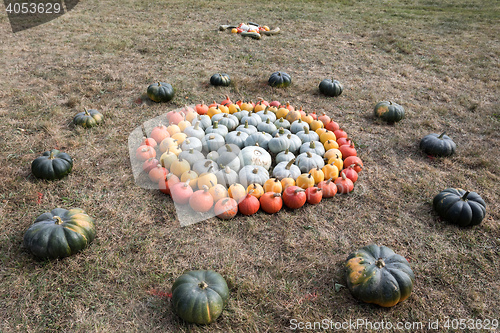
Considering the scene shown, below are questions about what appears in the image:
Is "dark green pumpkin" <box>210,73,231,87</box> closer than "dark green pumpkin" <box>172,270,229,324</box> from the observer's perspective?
No

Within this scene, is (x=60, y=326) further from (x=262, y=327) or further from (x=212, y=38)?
(x=212, y=38)

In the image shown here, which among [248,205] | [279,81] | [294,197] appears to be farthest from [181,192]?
[279,81]

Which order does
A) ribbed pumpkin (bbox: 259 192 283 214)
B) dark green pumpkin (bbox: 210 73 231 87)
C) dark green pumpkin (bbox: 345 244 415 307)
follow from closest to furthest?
1. dark green pumpkin (bbox: 345 244 415 307)
2. ribbed pumpkin (bbox: 259 192 283 214)
3. dark green pumpkin (bbox: 210 73 231 87)

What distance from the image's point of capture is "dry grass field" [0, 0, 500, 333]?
3.58 meters

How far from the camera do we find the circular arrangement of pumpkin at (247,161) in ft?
15.2

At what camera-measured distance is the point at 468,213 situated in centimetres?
451

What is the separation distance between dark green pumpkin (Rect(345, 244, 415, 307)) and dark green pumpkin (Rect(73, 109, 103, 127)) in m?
5.66

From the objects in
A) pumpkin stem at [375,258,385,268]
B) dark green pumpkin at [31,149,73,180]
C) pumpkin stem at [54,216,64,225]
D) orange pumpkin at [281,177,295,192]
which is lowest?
dark green pumpkin at [31,149,73,180]

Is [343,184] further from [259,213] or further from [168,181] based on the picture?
[168,181]

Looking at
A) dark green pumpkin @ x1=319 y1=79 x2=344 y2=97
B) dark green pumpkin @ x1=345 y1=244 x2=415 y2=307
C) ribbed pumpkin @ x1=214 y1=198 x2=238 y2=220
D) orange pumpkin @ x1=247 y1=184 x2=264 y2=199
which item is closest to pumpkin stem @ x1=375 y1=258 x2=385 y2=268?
dark green pumpkin @ x1=345 y1=244 x2=415 y2=307

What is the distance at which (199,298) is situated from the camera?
326 centimetres

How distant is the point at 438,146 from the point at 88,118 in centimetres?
713

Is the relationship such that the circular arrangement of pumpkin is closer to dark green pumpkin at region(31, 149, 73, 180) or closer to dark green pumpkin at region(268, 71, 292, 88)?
dark green pumpkin at region(31, 149, 73, 180)

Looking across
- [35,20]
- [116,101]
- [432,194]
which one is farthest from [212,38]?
[432,194]
